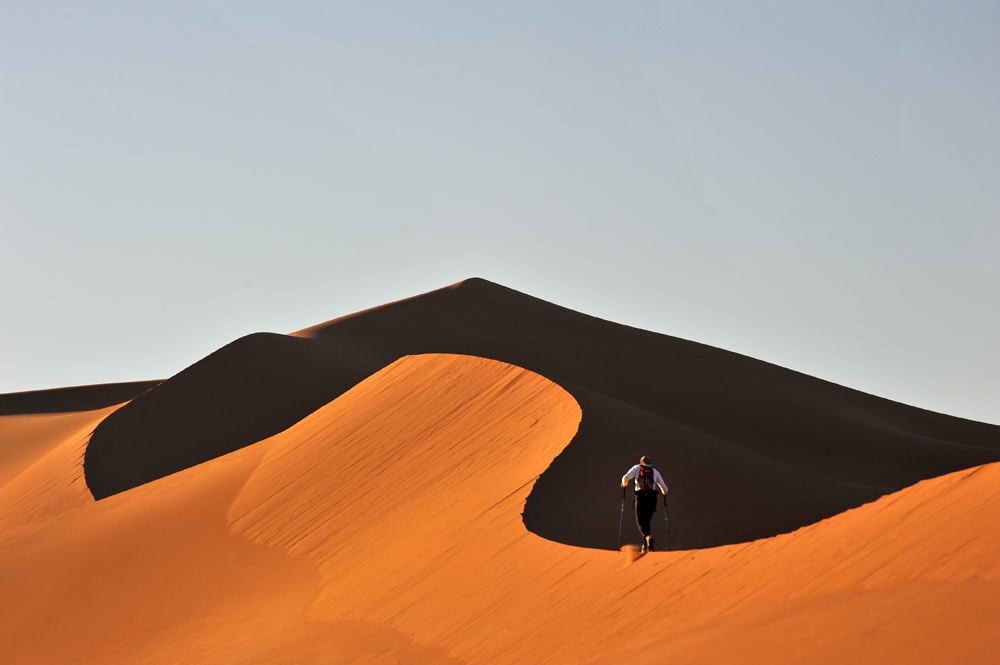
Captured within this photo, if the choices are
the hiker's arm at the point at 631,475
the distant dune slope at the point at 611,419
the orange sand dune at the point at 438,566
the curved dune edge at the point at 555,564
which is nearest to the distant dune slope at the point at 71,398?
the distant dune slope at the point at 611,419

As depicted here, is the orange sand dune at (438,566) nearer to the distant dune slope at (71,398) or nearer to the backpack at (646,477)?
the backpack at (646,477)

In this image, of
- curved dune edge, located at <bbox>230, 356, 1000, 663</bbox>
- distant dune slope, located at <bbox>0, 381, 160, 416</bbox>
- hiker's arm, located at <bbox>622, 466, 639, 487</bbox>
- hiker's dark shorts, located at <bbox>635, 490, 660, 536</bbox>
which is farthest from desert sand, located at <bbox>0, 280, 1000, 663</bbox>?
distant dune slope, located at <bbox>0, 381, 160, 416</bbox>

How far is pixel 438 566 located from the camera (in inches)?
453

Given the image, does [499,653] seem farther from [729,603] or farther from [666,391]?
[666,391]

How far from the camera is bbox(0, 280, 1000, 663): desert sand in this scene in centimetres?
678

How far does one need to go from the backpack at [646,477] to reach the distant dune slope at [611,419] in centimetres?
181

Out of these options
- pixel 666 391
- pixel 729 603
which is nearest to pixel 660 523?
pixel 729 603

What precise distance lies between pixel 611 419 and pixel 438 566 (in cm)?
552

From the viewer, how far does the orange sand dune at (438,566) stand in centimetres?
638

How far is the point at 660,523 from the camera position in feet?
46.2

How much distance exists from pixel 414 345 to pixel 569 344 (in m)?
7.79

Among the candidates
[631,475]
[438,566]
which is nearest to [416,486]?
[438,566]

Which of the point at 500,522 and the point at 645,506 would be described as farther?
the point at 500,522

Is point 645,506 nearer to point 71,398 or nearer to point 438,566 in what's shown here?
point 438,566
